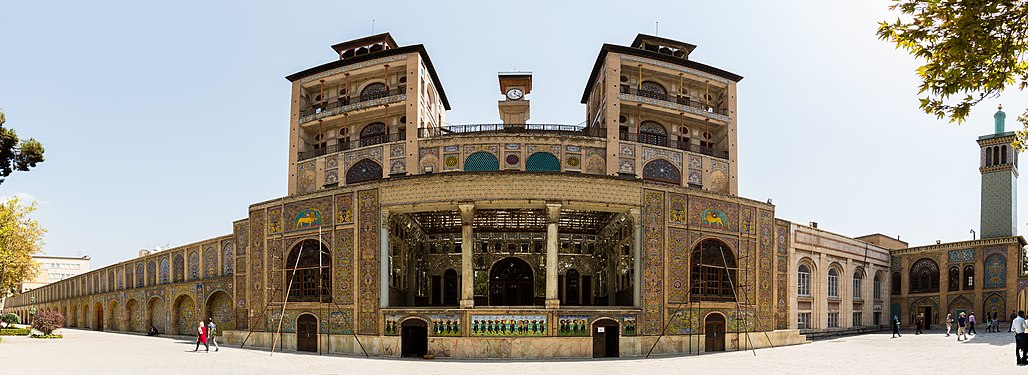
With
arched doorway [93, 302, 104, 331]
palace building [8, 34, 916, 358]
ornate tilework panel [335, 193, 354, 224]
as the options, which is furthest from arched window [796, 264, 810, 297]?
arched doorway [93, 302, 104, 331]

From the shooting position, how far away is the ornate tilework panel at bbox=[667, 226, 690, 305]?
1204 inches

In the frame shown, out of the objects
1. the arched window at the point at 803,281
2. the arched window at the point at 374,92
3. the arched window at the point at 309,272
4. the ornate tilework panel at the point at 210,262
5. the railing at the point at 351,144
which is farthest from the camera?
the ornate tilework panel at the point at 210,262

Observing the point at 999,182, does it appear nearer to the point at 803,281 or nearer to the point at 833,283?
the point at 833,283

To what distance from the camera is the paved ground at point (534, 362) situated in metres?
22.8

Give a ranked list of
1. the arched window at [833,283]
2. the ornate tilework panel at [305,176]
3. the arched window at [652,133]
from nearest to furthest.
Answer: the arched window at [652,133]
the ornate tilework panel at [305,176]
the arched window at [833,283]

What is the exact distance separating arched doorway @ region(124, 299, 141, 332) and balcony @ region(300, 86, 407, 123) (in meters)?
24.8

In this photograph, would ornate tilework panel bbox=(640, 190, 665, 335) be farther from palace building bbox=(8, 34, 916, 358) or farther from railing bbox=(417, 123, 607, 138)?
railing bbox=(417, 123, 607, 138)

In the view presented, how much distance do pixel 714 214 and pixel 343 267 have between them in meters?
17.0

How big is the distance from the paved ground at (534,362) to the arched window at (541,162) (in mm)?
12865

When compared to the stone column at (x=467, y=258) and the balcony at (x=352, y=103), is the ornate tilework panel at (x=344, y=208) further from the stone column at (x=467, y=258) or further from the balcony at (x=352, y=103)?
the balcony at (x=352, y=103)

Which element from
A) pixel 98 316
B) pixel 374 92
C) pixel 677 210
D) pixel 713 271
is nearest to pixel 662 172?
pixel 677 210

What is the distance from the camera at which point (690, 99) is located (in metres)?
41.8

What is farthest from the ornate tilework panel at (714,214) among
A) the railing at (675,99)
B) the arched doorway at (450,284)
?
the arched doorway at (450,284)

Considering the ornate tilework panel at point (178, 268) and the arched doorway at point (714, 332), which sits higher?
the ornate tilework panel at point (178, 268)
